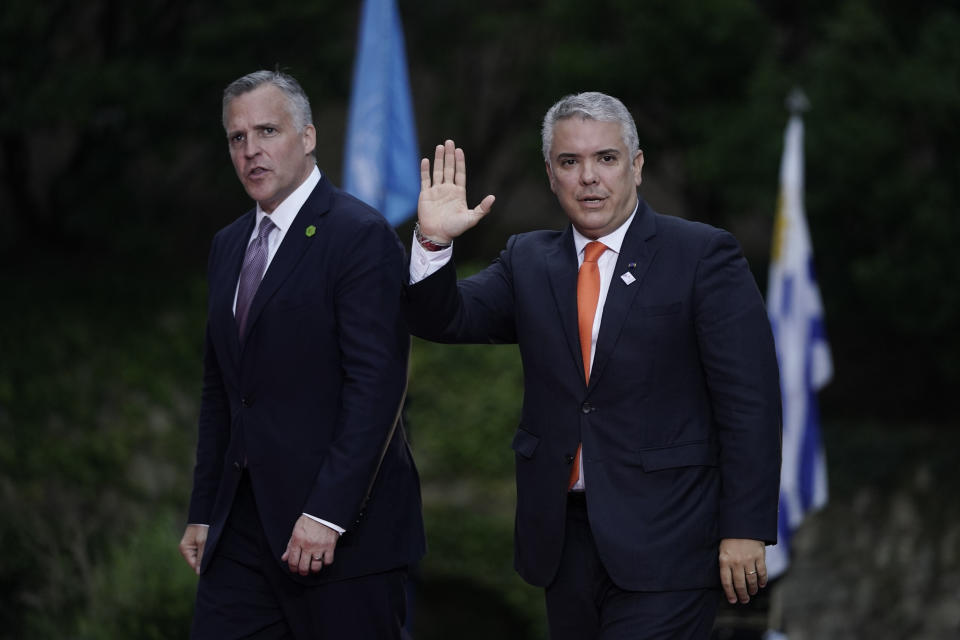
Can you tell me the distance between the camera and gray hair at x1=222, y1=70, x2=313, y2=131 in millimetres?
3576

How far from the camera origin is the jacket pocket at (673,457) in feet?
11.0

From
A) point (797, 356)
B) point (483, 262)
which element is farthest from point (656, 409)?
point (483, 262)

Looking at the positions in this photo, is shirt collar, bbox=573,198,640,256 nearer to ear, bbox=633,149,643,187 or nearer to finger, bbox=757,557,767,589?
ear, bbox=633,149,643,187

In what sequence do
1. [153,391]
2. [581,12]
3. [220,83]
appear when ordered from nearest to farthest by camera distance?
1. [153,391]
2. [220,83]
3. [581,12]

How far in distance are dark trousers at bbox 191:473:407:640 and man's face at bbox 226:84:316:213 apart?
887mm

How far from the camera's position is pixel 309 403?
138 inches

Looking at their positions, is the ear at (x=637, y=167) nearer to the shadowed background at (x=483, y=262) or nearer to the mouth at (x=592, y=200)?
the mouth at (x=592, y=200)

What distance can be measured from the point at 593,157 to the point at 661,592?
113 cm

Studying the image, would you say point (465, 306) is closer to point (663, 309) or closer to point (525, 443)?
point (525, 443)

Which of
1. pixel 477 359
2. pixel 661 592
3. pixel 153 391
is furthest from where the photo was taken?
pixel 153 391

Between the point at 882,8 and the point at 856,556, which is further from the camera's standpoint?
the point at 882,8

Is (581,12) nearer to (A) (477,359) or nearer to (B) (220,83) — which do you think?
(B) (220,83)

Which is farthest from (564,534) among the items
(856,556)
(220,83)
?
(220,83)

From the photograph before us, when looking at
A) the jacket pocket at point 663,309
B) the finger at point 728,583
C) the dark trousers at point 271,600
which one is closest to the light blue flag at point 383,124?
the dark trousers at point 271,600
